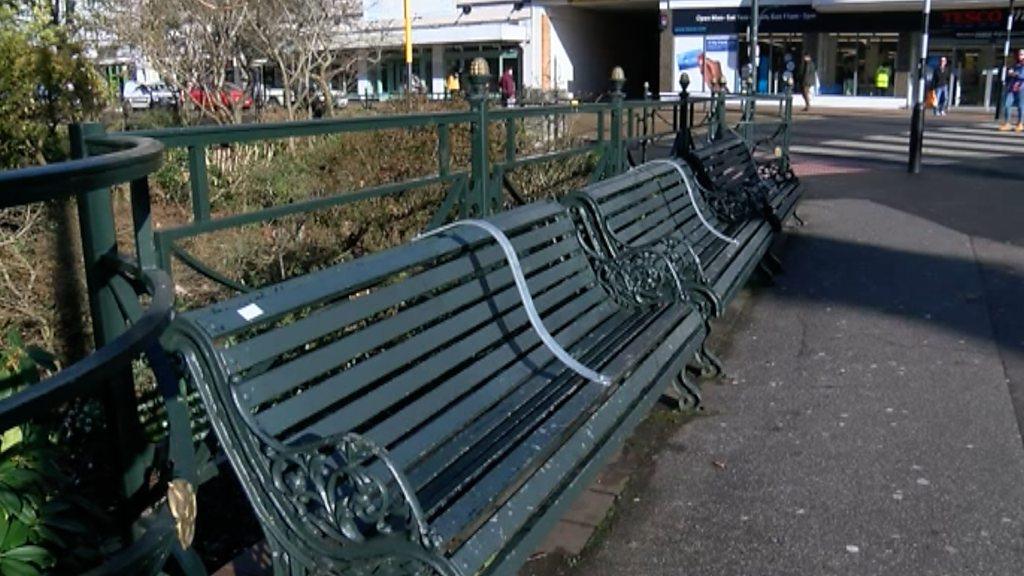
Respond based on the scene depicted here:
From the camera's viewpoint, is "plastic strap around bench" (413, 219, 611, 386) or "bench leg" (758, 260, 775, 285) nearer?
"plastic strap around bench" (413, 219, 611, 386)

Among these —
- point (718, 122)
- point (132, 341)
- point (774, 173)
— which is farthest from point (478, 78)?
point (774, 173)

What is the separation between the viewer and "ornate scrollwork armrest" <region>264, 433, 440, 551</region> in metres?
2.25

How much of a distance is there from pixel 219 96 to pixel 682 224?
969 cm

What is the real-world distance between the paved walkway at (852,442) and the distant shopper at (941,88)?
24768mm

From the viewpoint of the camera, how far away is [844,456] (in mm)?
4195

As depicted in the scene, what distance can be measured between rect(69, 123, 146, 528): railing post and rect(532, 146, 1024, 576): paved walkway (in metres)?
1.63

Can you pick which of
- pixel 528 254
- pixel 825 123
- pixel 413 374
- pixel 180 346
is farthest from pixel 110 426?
pixel 825 123

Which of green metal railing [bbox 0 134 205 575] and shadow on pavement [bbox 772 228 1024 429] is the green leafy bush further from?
shadow on pavement [bbox 772 228 1024 429]

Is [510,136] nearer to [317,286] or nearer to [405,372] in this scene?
[405,372]

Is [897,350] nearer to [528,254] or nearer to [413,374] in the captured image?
[528,254]

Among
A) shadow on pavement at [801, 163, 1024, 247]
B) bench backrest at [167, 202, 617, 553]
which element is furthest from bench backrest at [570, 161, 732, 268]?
shadow on pavement at [801, 163, 1024, 247]

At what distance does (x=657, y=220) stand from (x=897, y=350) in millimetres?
1563

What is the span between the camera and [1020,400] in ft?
15.8

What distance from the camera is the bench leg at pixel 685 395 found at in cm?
479
